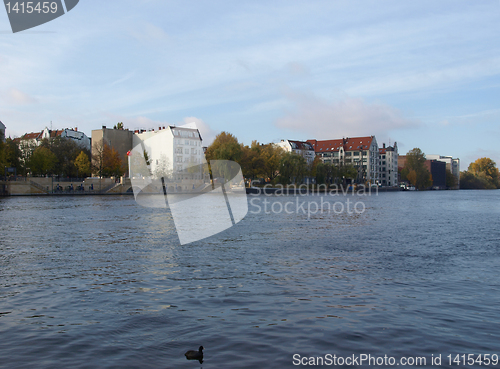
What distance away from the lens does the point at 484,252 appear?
64.6 feet

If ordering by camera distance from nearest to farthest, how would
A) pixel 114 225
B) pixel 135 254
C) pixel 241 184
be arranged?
pixel 135 254 < pixel 114 225 < pixel 241 184

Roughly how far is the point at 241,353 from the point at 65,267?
33.0 feet

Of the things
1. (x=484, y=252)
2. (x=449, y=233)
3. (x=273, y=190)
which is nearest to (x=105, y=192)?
(x=273, y=190)

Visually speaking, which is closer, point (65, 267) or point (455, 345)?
point (455, 345)

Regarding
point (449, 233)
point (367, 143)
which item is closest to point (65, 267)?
point (449, 233)

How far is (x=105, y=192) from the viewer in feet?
327

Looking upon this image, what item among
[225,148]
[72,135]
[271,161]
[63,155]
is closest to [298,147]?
[271,161]

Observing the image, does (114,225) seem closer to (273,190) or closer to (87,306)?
(87,306)

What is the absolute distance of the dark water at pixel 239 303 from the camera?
7926 millimetres

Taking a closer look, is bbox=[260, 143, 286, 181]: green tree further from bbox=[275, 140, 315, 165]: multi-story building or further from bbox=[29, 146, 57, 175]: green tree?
bbox=[275, 140, 315, 165]: multi-story building

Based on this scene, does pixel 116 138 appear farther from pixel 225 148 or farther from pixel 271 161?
pixel 271 161

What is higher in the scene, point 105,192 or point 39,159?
point 39,159

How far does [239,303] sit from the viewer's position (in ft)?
35.5

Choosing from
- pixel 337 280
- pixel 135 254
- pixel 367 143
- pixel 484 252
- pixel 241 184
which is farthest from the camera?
pixel 367 143
